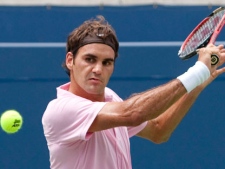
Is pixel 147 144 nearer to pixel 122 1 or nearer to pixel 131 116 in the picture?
pixel 122 1

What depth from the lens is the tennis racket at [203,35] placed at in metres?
3.64

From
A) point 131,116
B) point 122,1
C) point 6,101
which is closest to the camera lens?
point 131,116

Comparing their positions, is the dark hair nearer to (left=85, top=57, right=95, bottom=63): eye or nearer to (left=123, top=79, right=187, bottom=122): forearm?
(left=85, top=57, right=95, bottom=63): eye

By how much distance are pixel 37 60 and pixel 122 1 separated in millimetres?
942

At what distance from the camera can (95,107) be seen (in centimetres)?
307

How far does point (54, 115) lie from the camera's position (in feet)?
10.3

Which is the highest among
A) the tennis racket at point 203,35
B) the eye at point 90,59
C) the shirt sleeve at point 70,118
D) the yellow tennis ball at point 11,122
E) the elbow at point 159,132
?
the tennis racket at point 203,35

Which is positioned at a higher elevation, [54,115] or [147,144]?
[54,115]

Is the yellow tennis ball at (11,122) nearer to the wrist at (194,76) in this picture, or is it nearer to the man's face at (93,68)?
the man's face at (93,68)

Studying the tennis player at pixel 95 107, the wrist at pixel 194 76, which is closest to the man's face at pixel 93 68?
the tennis player at pixel 95 107

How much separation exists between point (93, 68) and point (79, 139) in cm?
29

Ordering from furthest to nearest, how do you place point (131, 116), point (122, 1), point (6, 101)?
1. point (122, 1)
2. point (6, 101)
3. point (131, 116)

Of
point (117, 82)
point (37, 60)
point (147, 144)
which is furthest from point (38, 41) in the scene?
point (147, 144)

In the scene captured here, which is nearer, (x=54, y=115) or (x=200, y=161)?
(x=54, y=115)
